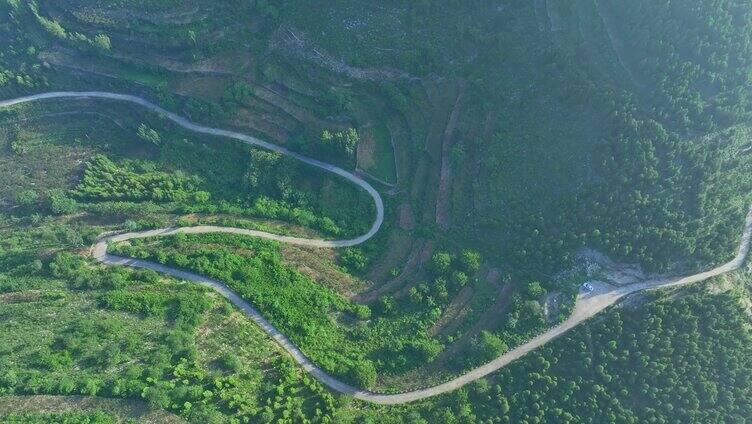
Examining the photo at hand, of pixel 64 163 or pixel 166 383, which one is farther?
pixel 64 163

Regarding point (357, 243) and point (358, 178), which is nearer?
point (357, 243)

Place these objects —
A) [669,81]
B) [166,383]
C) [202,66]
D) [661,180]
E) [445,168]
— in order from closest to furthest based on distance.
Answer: [166,383] → [661,180] → [669,81] → [445,168] → [202,66]

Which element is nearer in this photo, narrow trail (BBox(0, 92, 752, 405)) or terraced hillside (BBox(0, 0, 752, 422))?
terraced hillside (BBox(0, 0, 752, 422))

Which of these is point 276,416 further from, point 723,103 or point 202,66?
point 723,103

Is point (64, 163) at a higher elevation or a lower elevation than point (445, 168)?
lower

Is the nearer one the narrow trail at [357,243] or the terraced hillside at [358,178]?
the terraced hillside at [358,178]

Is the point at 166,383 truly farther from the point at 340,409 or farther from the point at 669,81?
the point at 669,81

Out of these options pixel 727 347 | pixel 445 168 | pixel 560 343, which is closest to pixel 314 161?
pixel 445 168

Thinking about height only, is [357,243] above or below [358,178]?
below

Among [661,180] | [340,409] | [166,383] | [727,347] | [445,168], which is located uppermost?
[661,180]

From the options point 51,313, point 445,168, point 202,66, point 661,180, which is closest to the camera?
point 51,313
